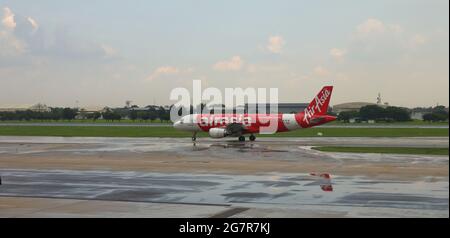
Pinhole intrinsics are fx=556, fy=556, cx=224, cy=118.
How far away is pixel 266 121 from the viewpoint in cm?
5959

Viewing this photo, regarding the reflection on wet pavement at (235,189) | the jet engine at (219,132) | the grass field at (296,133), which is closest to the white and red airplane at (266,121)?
the jet engine at (219,132)

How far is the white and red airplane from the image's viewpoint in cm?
5778

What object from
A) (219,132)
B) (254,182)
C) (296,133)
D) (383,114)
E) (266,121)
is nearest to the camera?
(254,182)

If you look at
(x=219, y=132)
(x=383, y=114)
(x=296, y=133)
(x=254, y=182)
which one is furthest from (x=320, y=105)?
(x=383, y=114)

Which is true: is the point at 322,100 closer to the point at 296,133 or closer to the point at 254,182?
the point at 296,133

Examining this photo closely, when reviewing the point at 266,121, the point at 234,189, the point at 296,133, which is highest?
the point at 266,121

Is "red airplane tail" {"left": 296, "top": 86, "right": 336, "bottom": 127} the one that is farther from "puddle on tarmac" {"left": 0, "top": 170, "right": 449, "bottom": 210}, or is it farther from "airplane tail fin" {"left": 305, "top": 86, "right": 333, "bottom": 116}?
"puddle on tarmac" {"left": 0, "top": 170, "right": 449, "bottom": 210}

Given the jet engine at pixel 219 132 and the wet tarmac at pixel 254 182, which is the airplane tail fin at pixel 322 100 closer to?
the jet engine at pixel 219 132

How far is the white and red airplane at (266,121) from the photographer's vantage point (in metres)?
57.8

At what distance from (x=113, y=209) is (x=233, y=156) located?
2182 centimetres

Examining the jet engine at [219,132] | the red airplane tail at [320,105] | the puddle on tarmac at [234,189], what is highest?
the red airplane tail at [320,105]

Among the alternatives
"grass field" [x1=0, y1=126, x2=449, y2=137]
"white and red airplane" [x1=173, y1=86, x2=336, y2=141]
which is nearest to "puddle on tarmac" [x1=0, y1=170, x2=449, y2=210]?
"white and red airplane" [x1=173, y1=86, x2=336, y2=141]
